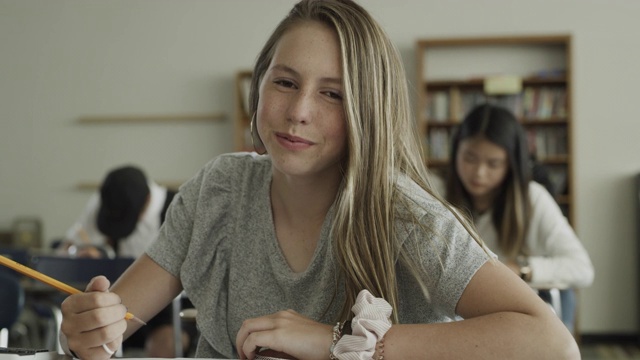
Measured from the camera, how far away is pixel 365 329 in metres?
1.17

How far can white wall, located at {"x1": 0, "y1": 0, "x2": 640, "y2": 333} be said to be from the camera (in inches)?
259

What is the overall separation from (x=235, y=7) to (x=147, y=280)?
576cm

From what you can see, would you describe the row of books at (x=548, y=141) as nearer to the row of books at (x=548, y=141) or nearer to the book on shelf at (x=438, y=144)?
the row of books at (x=548, y=141)

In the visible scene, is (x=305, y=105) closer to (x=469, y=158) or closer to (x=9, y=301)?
(x=9, y=301)

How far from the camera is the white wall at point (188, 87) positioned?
21.6 ft

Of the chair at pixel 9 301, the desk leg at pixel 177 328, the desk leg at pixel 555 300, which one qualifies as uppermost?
the chair at pixel 9 301

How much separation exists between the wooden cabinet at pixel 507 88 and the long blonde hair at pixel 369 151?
513 centimetres

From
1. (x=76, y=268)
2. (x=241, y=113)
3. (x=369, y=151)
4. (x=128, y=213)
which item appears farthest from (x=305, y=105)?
(x=241, y=113)

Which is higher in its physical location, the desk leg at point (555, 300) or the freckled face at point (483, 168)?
the freckled face at point (483, 168)

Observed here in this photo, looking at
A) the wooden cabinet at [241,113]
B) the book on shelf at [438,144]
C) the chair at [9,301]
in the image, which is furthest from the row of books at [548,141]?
the chair at [9,301]

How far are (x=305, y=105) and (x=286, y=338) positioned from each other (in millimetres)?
364

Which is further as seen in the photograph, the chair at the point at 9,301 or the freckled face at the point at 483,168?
the freckled face at the point at 483,168

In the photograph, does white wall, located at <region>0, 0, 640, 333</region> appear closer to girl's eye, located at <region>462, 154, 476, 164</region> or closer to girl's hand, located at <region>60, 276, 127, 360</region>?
girl's eye, located at <region>462, 154, 476, 164</region>

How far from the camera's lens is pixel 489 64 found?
21.9ft
